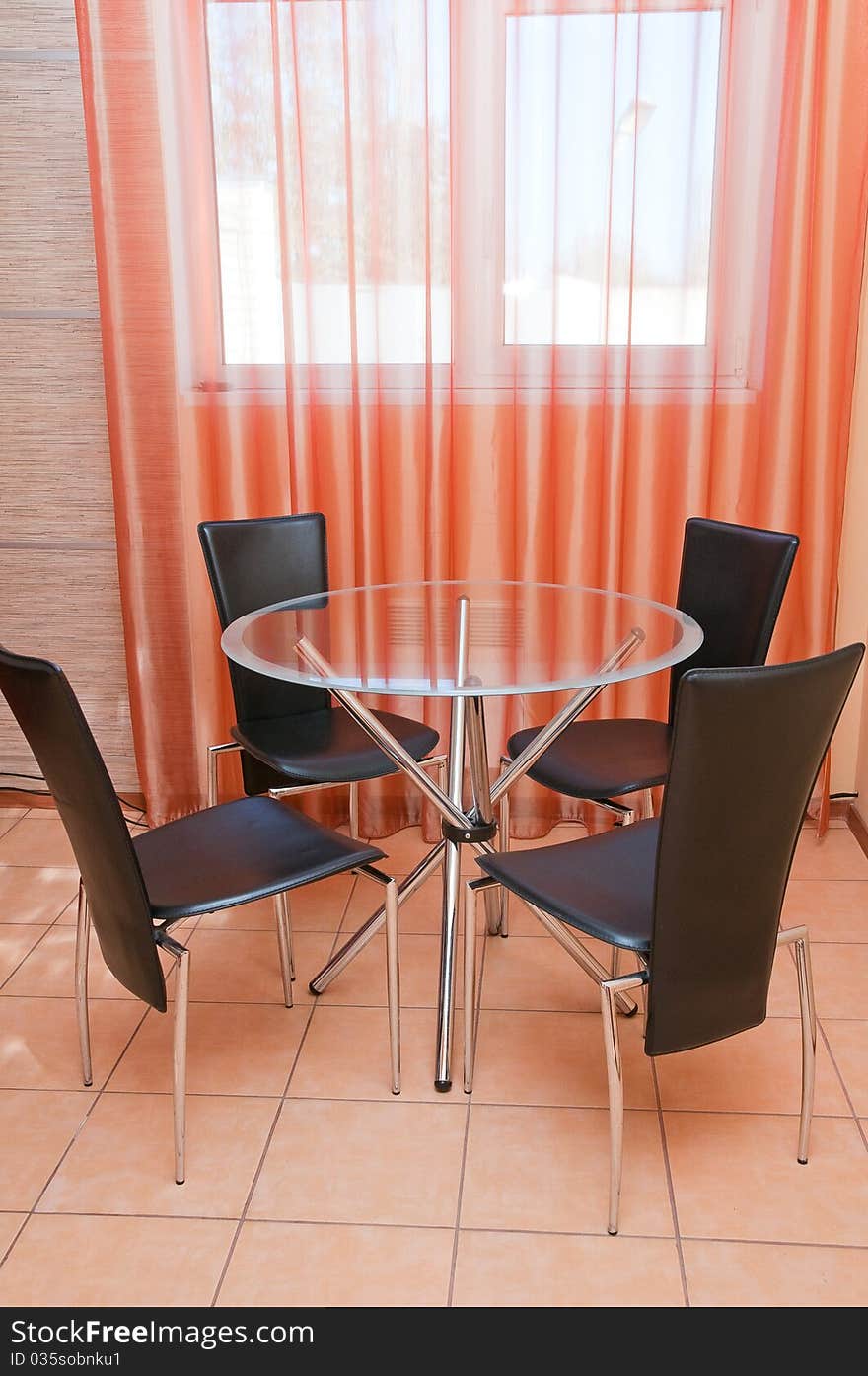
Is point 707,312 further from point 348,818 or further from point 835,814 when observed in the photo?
point 348,818

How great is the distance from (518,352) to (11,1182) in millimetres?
2279

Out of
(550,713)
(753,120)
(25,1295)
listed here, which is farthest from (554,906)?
(753,120)

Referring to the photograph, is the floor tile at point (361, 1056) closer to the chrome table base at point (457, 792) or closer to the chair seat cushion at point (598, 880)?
the chrome table base at point (457, 792)

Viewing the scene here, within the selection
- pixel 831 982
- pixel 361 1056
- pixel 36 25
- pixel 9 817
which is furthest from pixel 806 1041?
pixel 36 25

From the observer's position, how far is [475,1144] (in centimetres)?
225

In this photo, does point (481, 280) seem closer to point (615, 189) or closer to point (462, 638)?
point (615, 189)

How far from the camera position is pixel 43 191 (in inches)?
134

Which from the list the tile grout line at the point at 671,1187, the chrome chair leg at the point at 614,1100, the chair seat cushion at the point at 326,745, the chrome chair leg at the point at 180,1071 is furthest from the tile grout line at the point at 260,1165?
the tile grout line at the point at 671,1187

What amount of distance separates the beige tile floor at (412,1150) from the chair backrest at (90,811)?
0.36 metres

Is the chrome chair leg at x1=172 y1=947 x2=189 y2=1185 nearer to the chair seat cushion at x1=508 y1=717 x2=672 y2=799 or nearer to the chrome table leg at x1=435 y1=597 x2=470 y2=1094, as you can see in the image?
the chrome table leg at x1=435 y1=597 x2=470 y2=1094

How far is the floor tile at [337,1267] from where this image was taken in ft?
6.24

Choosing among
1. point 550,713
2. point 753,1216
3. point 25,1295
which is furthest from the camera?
point 550,713

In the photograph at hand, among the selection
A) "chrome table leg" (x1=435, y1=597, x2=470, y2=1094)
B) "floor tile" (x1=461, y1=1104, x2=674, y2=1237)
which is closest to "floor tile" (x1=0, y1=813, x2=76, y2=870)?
"chrome table leg" (x1=435, y1=597, x2=470, y2=1094)

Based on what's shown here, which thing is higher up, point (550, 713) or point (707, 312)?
point (707, 312)
